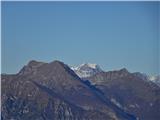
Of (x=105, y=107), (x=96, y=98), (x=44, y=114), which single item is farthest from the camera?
(x=96, y=98)

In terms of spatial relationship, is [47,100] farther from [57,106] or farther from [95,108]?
[95,108]

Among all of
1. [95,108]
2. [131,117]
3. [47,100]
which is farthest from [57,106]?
[131,117]

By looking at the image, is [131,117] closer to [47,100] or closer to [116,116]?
[116,116]

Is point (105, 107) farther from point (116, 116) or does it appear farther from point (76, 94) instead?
A: point (76, 94)

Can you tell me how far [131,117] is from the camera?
187 meters

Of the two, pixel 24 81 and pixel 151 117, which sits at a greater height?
pixel 24 81

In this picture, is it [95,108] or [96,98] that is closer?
[95,108]

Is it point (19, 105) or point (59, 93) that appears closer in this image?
point (19, 105)

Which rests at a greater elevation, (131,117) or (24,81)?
(24,81)

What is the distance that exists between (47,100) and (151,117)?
4859cm

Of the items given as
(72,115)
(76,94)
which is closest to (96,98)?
(76,94)

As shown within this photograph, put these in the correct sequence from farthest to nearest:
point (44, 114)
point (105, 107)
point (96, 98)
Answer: point (96, 98) < point (105, 107) < point (44, 114)

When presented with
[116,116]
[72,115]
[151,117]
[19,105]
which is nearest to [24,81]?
[19,105]

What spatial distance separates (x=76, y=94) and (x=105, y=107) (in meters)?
19.4
